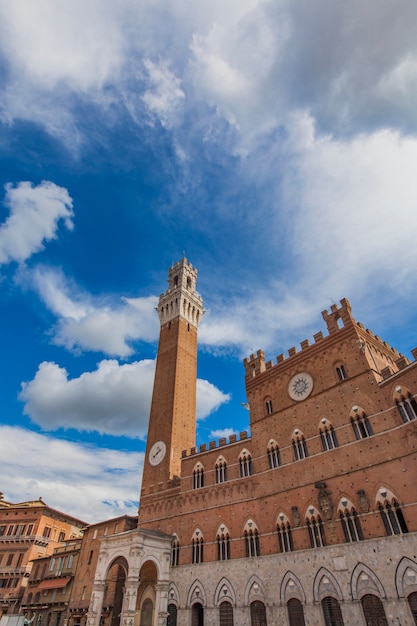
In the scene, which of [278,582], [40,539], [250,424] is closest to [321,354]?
[250,424]

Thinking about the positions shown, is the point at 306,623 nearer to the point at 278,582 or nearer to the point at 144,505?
the point at 278,582

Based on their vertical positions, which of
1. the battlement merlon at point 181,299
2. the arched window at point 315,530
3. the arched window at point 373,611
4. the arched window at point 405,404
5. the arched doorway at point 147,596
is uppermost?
the battlement merlon at point 181,299

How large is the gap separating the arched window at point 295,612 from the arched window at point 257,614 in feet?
6.10

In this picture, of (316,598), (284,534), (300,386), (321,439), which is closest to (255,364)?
(300,386)

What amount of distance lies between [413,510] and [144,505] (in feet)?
73.6

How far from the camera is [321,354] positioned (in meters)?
26.6

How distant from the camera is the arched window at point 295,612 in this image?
66.8ft

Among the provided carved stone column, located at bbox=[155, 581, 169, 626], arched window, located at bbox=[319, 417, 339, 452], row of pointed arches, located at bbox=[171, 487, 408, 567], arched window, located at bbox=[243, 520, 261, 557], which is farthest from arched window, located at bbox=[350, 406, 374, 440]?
carved stone column, located at bbox=[155, 581, 169, 626]

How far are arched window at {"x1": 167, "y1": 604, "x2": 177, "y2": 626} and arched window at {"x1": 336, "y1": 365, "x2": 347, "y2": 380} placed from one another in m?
19.4

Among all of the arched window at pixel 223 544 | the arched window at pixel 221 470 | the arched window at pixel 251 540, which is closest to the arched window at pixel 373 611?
the arched window at pixel 251 540

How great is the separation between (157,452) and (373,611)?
69.9 ft

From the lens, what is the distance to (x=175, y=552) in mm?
28094

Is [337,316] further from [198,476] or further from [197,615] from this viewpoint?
[197,615]

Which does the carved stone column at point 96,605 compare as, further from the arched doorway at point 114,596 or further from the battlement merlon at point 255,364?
the battlement merlon at point 255,364
